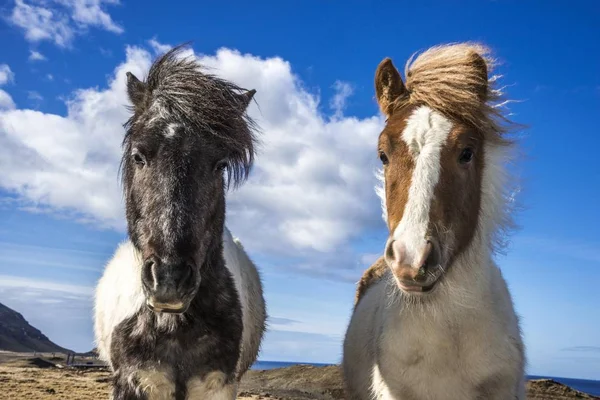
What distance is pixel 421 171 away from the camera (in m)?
3.36

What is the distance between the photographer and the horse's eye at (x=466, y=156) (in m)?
3.59

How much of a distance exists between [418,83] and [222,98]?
1571 mm

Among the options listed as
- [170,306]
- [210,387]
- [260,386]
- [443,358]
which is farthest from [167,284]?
[260,386]

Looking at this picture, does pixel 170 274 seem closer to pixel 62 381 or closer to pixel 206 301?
pixel 206 301

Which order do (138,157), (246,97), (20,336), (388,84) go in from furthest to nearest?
1. (20,336)
2. (246,97)
3. (388,84)
4. (138,157)

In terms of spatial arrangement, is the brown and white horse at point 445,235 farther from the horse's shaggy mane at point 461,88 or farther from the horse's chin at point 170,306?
the horse's chin at point 170,306

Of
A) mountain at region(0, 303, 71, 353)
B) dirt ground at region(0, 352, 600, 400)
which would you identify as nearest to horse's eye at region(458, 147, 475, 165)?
dirt ground at region(0, 352, 600, 400)

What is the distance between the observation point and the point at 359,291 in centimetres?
616

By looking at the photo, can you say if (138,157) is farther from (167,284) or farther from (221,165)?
(167,284)

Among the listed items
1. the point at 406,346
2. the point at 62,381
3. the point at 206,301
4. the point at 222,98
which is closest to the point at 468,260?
the point at 406,346

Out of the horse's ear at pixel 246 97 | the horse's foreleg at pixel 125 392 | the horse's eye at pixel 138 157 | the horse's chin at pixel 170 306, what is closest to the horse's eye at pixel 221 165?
the horse's eye at pixel 138 157

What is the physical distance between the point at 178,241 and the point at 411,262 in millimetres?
1460

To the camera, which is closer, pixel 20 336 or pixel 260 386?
pixel 260 386

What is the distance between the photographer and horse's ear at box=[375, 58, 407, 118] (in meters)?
4.12
